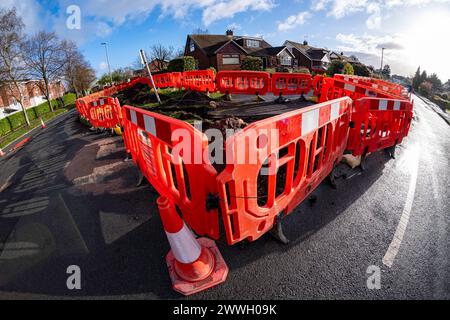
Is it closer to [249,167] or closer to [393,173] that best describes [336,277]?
[249,167]

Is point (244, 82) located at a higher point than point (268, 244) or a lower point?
higher

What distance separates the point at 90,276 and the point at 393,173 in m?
5.00

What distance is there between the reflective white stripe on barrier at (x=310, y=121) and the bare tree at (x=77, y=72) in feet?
149

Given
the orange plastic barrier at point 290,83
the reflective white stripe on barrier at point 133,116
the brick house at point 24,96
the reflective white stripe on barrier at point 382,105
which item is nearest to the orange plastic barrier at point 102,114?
the reflective white stripe on barrier at point 133,116

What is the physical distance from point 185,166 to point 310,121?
153 cm

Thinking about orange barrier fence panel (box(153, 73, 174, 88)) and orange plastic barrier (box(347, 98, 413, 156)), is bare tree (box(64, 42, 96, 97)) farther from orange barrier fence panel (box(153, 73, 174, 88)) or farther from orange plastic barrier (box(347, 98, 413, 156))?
orange plastic barrier (box(347, 98, 413, 156))

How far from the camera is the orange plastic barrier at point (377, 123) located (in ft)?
13.1

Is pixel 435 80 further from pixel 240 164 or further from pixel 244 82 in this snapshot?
pixel 240 164

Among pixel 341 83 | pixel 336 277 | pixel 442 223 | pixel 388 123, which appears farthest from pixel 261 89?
pixel 336 277

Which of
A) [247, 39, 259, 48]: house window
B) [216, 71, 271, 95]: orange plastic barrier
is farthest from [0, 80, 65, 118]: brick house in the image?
[247, 39, 259, 48]: house window

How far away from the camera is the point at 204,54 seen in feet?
128

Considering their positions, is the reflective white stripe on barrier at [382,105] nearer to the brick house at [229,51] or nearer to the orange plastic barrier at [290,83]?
the orange plastic barrier at [290,83]

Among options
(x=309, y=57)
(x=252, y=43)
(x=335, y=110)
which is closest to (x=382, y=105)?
(x=335, y=110)

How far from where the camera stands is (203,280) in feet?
7.32
